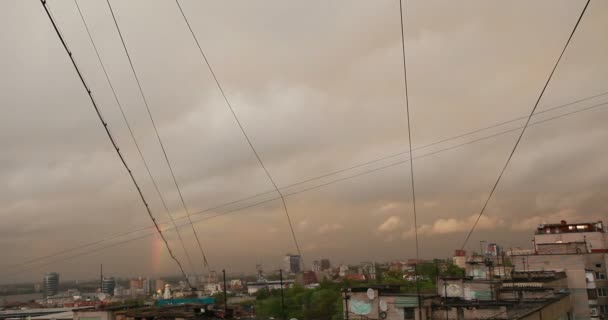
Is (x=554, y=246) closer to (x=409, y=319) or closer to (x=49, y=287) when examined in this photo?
(x=409, y=319)

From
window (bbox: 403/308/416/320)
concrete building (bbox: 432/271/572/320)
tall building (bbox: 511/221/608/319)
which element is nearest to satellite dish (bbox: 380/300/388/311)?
window (bbox: 403/308/416/320)

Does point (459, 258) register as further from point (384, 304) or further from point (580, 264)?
point (384, 304)

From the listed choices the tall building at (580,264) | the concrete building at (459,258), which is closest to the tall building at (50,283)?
the concrete building at (459,258)

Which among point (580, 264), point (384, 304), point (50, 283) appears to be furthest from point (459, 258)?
point (50, 283)

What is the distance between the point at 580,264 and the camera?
42656mm

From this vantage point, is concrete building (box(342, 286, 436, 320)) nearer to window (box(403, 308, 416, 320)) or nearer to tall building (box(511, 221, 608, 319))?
window (box(403, 308, 416, 320))

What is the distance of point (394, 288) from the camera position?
33031 millimetres

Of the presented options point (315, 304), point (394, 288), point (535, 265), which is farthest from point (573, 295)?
point (315, 304)

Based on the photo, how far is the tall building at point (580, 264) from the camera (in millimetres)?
37812

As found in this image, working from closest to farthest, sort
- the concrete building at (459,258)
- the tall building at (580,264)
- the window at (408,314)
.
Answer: the window at (408,314)
the tall building at (580,264)
the concrete building at (459,258)

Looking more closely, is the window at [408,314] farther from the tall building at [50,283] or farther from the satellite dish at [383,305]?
the tall building at [50,283]

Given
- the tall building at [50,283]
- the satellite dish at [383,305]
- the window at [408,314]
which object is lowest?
the tall building at [50,283]

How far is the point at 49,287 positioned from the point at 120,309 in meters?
190

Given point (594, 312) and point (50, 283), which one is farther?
point (50, 283)
